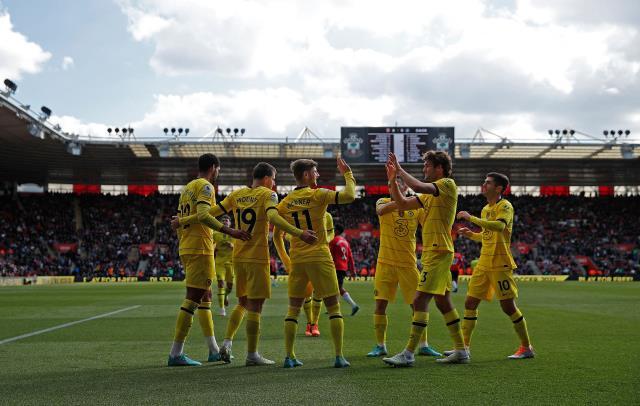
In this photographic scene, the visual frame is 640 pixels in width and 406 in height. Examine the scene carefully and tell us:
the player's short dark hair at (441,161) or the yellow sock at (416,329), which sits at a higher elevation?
the player's short dark hair at (441,161)

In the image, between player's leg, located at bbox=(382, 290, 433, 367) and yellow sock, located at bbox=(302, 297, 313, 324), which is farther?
yellow sock, located at bbox=(302, 297, 313, 324)

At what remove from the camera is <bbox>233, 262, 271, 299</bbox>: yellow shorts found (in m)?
7.07

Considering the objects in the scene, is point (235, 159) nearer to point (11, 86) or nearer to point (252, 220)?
point (11, 86)

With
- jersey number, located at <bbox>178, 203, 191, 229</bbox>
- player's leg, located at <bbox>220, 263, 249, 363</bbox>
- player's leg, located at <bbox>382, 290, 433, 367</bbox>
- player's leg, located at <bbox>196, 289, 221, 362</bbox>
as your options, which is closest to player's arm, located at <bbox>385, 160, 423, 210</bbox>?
player's leg, located at <bbox>382, 290, 433, 367</bbox>

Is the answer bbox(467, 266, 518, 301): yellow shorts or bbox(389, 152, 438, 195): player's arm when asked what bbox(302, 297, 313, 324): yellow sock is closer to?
bbox(467, 266, 518, 301): yellow shorts

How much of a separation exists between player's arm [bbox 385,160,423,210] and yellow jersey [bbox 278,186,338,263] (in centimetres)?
75

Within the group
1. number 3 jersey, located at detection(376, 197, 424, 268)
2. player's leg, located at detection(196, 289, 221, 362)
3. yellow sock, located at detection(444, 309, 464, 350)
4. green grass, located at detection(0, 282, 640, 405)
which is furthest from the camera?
number 3 jersey, located at detection(376, 197, 424, 268)

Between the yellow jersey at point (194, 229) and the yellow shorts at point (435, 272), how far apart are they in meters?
2.57

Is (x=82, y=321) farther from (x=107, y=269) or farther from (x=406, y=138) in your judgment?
(x=107, y=269)

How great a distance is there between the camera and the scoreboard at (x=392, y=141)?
39188 mm

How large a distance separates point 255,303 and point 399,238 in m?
2.16

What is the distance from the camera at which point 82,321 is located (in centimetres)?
1316

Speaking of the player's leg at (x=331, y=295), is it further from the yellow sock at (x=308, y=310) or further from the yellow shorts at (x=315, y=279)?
the yellow sock at (x=308, y=310)

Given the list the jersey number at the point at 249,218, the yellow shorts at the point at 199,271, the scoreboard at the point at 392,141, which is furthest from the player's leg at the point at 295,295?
the scoreboard at the point at 392,141
